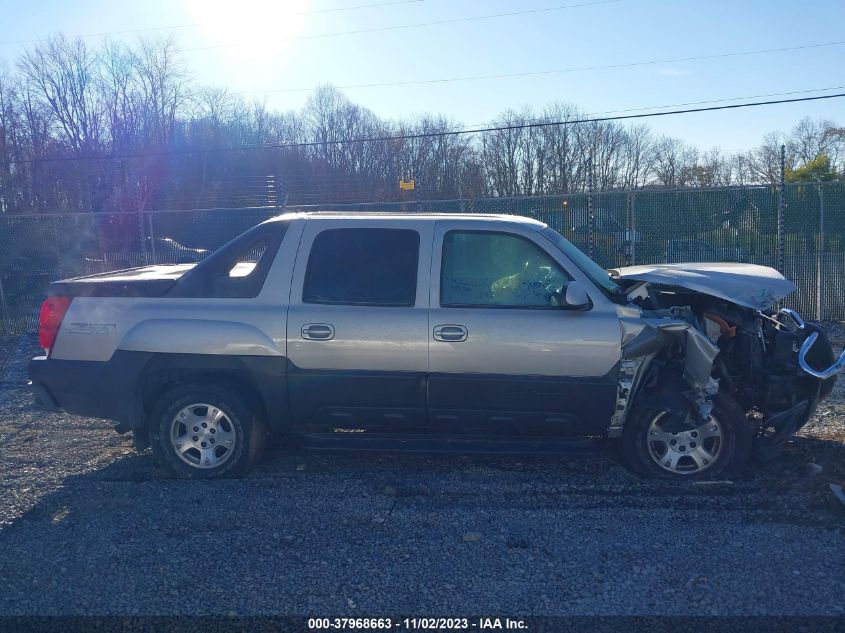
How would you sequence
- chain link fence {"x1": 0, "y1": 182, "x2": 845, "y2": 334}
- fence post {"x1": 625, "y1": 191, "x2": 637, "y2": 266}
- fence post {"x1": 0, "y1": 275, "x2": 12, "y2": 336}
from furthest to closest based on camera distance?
fence post {"x1": 0, "y1": 275, "x2": 12, "y2": 336}, fence post {"x1": 625, "y1": 191, "x2": 637, "y2": 266}, chain link fence {"x1": 0, "y1": 182, "x2": 845, "y2": 334}

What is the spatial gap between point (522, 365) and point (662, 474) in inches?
51.2

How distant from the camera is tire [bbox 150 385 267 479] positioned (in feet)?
18.1

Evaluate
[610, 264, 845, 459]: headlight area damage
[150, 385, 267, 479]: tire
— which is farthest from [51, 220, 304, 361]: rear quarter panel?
Answer: [610, 264, 845, 459]: headlight area damage

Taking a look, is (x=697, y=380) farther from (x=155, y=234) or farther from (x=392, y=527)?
(x=155, y=234)

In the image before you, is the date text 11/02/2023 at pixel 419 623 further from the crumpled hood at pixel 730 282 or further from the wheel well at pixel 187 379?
the crumpled hood at pixel 730 282

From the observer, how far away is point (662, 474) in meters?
5.43

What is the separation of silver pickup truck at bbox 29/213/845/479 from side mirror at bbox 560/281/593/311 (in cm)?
1

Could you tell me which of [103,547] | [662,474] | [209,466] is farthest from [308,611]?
[662,474]

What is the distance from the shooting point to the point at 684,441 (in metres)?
5.44

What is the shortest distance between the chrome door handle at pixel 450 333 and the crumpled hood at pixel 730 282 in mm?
1655

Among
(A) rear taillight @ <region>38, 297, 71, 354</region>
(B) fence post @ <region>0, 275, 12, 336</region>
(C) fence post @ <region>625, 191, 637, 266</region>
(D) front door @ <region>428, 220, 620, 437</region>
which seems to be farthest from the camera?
(B) fence post @ <region>0, 275, 12, 336</region>

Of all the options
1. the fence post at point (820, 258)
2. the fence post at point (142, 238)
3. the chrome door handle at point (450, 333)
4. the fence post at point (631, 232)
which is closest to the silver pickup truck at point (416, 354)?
the chrome door handle at point (450, 333)

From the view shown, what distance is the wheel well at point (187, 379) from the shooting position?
5.49 metres

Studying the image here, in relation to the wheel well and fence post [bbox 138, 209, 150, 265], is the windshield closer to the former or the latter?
the wheel well
